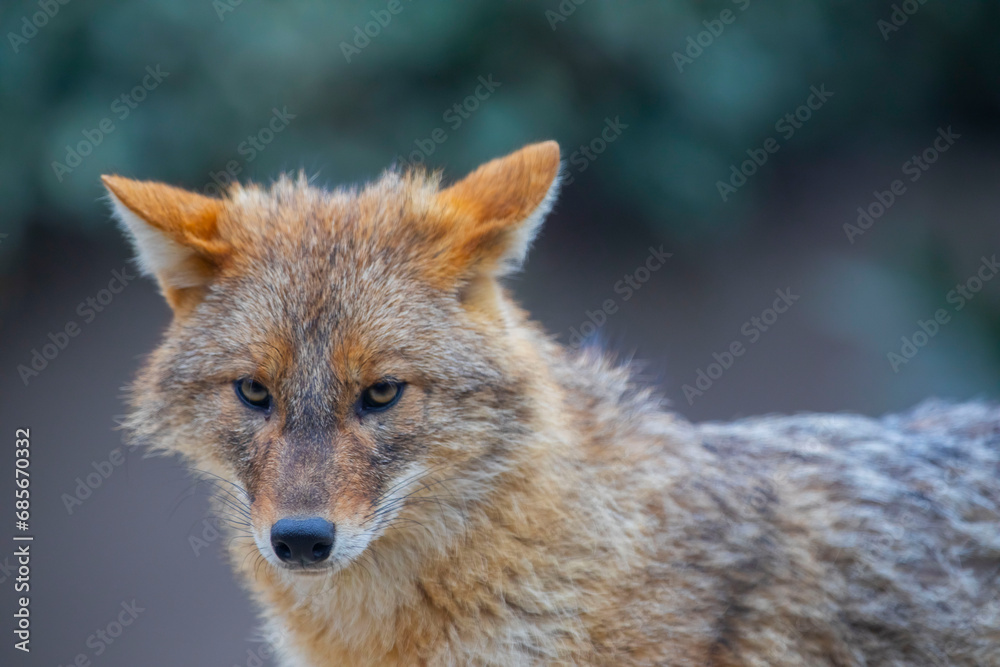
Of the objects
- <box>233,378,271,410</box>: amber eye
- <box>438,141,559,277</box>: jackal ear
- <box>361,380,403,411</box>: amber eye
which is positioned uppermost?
<box>438,141,559,277</box>: jackal ear

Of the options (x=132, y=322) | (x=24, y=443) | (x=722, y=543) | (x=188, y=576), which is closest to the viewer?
(x=722, y=543)

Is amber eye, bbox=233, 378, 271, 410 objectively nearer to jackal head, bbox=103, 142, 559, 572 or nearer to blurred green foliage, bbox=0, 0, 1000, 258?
jackal head, bbox=103, 142, 559, 572

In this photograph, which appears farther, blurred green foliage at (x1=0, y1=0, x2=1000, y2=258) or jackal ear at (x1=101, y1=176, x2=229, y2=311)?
blurred green foliage at (x1=0, y1=0, x2=1000, y2=258)

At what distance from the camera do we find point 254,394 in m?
3.24

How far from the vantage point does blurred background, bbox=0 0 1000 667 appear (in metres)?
6.34

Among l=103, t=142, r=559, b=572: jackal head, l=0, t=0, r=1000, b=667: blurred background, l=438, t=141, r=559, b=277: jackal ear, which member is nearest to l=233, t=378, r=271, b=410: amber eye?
l=103, t=142, r=559, b=572: jackal head

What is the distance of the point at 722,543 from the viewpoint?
3.59m

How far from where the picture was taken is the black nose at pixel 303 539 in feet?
9.41

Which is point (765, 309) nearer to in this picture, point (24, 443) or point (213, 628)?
point (213, 628)

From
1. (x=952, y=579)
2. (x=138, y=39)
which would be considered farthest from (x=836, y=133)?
(x=138, y=39)

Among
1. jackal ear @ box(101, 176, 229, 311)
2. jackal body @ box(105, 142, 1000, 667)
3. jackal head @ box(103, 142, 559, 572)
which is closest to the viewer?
jackal head @ box(103, 142, 559, 572)

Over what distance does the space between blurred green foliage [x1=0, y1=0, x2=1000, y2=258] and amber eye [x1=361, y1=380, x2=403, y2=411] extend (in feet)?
10.7

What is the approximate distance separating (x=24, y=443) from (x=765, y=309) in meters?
6.83

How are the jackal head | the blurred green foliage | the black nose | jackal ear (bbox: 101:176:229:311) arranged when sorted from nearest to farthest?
the black nose
the jackal head
jackal ear (bbox: 101:176:229:311)
the blurred green foliage
